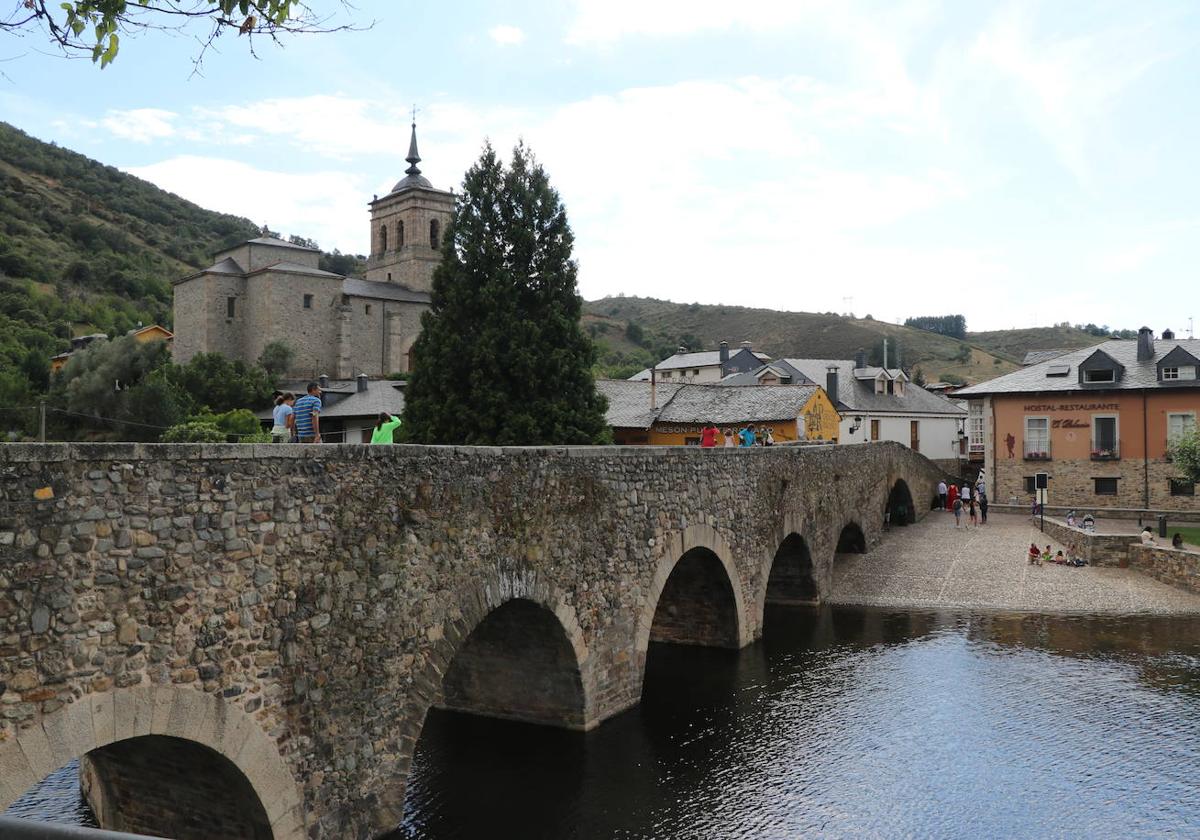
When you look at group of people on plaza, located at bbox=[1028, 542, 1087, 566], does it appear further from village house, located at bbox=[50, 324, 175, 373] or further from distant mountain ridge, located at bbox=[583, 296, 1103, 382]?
distant mountain ridge, located at bbox=[583, 296, 1103, 382]

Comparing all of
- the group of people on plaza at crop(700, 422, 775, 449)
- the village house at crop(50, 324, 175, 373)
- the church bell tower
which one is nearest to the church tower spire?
the church bell tower

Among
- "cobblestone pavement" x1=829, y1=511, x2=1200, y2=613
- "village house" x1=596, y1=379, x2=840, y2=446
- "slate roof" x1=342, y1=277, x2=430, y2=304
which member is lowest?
"cobblestone pavement" x1=829, y1=511, x2=1200, y2=613

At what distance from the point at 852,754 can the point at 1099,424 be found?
2770 centimetres

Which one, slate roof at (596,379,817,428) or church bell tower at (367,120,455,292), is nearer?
slate roof at (596,379,817,428)

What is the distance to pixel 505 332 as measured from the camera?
30047 mm

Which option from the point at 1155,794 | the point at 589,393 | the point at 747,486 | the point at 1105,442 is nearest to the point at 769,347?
the point at 1105,442

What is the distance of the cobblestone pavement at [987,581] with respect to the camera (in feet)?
76.1

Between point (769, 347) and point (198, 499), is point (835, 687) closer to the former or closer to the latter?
point (198, 499)

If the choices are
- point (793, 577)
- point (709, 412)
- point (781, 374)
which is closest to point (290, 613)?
point (793, 577)

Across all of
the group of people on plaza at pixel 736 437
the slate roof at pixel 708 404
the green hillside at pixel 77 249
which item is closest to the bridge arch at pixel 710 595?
the group of people on plaza at pixel 736 437

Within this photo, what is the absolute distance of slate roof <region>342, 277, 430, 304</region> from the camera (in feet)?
203

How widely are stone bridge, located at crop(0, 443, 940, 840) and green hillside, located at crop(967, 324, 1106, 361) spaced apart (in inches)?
4226

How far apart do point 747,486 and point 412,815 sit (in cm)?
994

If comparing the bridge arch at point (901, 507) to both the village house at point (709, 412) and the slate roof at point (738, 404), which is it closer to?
the village house at point (709, 412)
